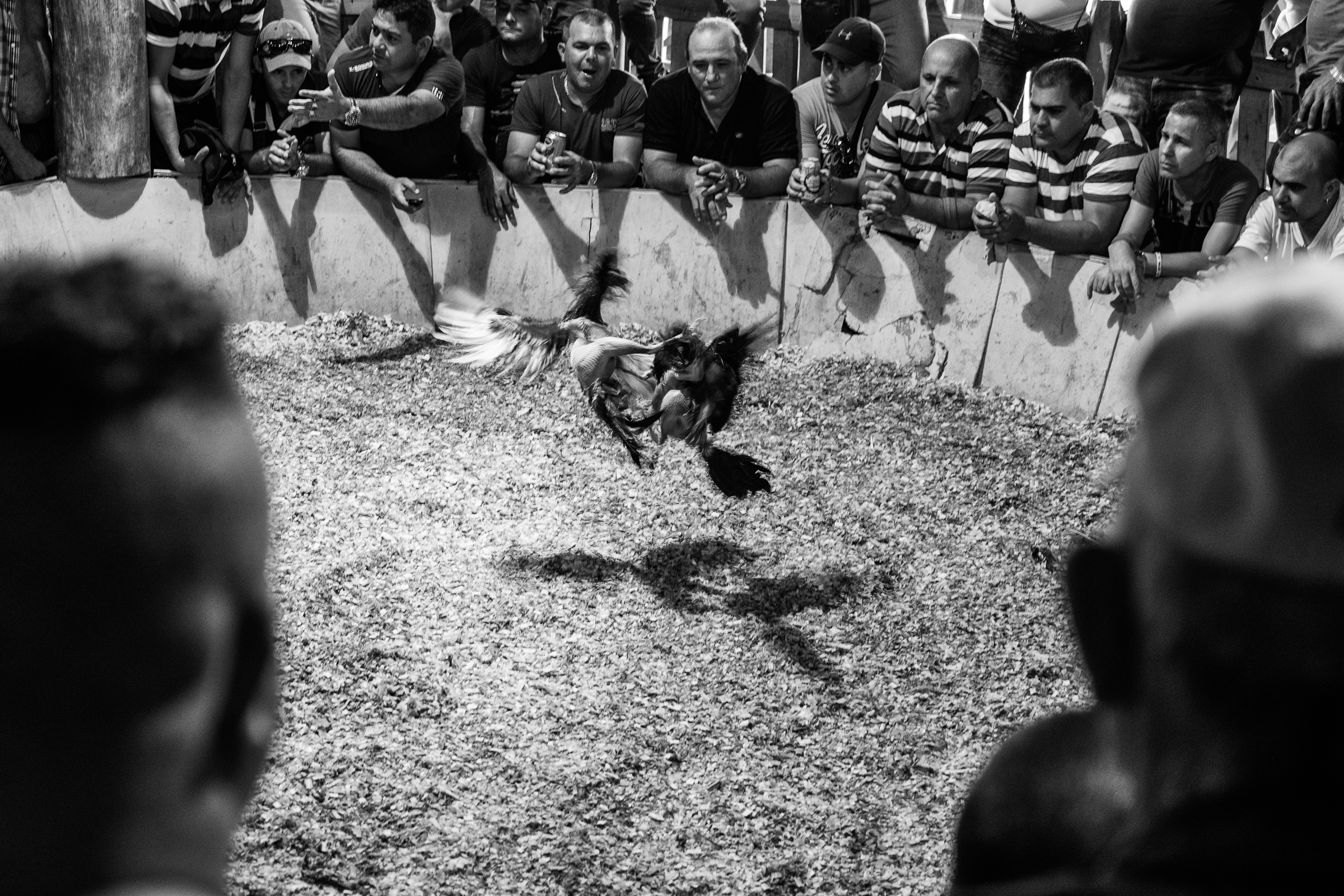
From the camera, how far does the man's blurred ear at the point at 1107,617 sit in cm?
64

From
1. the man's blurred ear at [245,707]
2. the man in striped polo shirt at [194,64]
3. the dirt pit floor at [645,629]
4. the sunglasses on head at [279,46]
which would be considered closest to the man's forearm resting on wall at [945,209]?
the dirt pit floor at [645,629]

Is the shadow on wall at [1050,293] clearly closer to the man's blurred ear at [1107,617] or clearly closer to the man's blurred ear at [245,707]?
the man's blurred ear at [1107,617]

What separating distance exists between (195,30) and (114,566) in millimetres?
7039

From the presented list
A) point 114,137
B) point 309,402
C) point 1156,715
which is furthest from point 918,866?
point 114,137

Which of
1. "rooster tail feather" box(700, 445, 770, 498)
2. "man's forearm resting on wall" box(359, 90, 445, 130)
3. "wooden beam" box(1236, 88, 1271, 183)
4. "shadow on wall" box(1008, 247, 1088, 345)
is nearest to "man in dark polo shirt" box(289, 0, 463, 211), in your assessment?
"man's forearm resting on wall" box(359, 90, 445, 130)

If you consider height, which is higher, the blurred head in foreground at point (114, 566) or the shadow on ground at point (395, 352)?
the blurred head in foreground at point (114, 566)

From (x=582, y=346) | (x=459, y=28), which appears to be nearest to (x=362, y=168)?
(x=459, y=28)

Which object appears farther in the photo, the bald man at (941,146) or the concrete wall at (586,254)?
the concrete wall at (586,254)

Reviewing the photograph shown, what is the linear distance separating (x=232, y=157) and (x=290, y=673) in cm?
394

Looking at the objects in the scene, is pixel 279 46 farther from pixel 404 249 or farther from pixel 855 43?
pixel 855 43

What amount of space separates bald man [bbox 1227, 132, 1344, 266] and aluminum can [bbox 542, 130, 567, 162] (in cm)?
318

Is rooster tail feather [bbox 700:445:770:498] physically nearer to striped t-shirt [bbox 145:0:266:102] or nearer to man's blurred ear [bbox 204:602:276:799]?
man's blurred ear [bbox 204:602:276:799]

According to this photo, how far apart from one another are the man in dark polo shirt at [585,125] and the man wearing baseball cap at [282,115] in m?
1.00

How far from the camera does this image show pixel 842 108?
6801 millimetres
